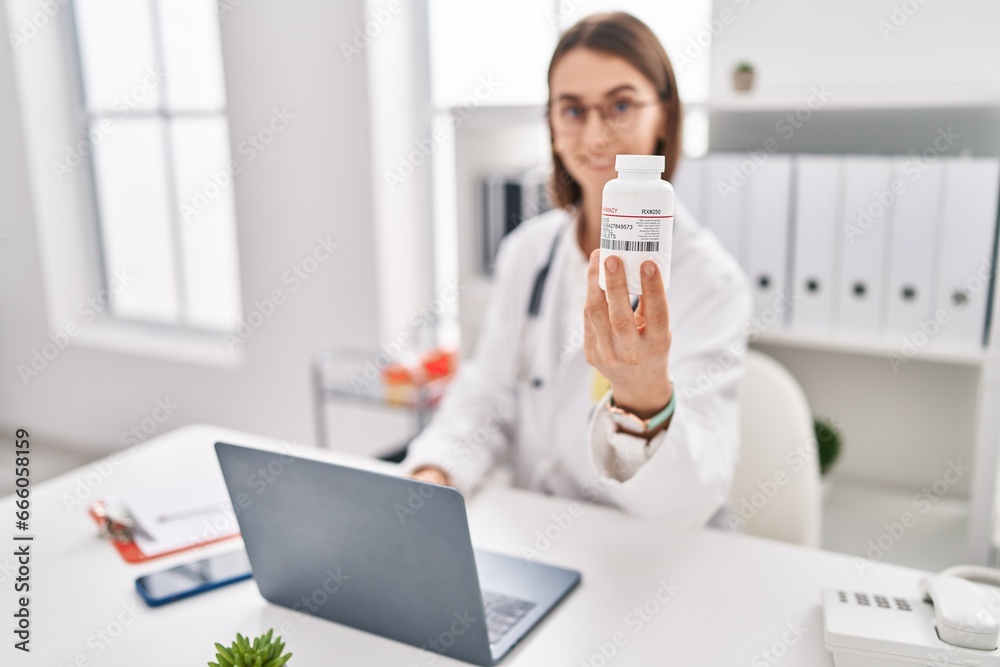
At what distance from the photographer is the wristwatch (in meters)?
1.08

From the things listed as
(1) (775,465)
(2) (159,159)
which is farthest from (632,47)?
(2) (159,159)

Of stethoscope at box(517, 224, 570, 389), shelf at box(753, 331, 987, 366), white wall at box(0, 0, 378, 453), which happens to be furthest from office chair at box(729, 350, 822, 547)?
white wall at box(0, 0, 378, 453)

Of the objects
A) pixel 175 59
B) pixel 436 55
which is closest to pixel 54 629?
pixel 436 55

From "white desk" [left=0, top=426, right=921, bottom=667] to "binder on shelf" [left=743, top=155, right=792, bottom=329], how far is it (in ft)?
2.50

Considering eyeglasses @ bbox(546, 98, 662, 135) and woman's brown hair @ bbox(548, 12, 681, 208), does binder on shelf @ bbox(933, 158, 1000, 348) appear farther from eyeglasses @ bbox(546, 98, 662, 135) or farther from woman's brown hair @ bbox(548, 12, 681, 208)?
eyeglasses @ bbox(546, 98, 662, 135)

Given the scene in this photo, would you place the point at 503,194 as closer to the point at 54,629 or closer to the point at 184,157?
the point at 54,629

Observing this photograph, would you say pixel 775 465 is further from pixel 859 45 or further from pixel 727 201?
pixel 859 45

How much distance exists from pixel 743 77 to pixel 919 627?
134cm

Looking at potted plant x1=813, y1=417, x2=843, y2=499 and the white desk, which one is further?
potted plant x1=813, y1=417, x2=843, y2=499

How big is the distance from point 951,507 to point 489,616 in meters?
1.44

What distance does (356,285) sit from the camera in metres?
2.79

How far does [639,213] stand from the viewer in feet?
2.76

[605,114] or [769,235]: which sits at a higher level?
[605,114]

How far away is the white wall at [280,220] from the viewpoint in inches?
105
